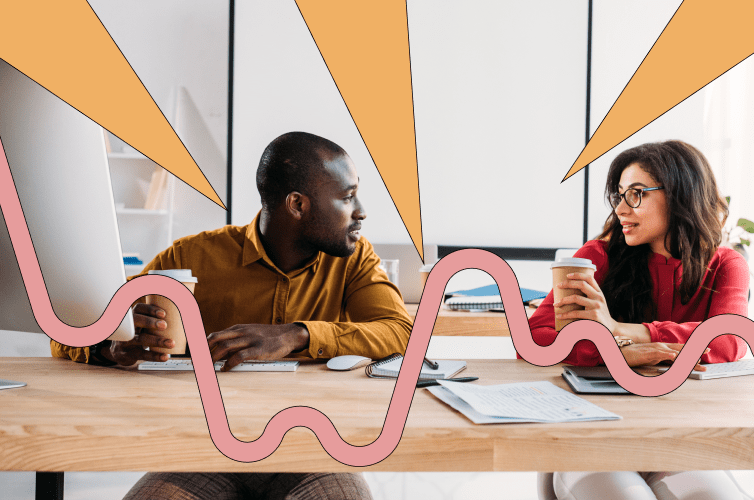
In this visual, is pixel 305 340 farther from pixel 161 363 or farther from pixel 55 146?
pixel 55 146

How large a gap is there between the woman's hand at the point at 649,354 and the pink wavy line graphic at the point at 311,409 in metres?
0.46

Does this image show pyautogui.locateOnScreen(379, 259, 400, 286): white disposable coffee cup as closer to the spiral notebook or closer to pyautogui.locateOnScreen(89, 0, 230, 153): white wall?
the spiral notebook

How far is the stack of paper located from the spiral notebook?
0.09 meters

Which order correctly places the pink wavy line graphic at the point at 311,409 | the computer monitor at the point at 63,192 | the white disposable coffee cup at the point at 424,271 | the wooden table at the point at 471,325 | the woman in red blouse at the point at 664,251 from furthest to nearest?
the white disposable coffee cup at the point at 424,271
the wooden table at the point at 471,325
the woman in red blouse at the point at 664,251
the computer monitor at the point at 63,192
the pink wavy line graphic at the point at 311,409

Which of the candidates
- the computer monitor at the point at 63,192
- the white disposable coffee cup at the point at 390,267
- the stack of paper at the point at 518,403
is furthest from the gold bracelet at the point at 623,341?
the white disposable coffee cup at the point at 390,267

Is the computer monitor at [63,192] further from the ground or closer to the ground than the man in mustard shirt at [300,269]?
Result: further from the ground

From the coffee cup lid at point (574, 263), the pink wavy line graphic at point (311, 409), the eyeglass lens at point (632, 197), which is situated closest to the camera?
the pink wavy line graphic at point (311, 409)

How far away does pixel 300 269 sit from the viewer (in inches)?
64.7

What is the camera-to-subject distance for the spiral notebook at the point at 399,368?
1106 mm

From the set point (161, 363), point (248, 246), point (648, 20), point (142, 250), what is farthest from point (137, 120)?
point (648, 20)

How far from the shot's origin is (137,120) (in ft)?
8.91

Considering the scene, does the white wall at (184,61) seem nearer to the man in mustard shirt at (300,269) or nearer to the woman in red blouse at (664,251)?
the man in mustard shirt at (300,269)

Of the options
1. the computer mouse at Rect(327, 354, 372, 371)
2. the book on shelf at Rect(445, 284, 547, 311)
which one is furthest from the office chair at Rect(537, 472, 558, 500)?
the book on shelf at Rect(445, 284, 547, 311)

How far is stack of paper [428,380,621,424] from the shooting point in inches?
31.6
